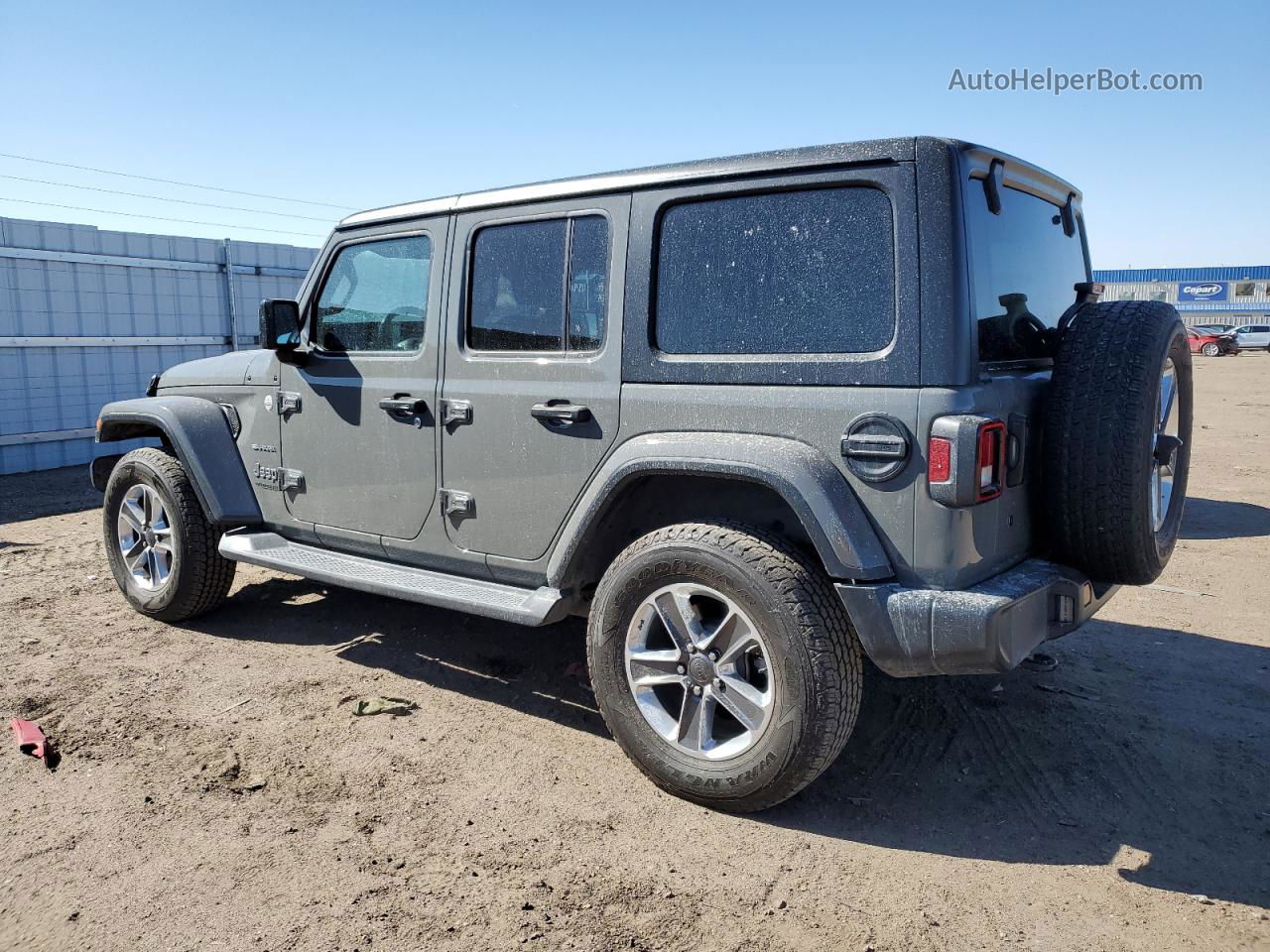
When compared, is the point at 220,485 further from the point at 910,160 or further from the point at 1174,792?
the point at 1174,792

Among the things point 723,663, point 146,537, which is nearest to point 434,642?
point 146,537

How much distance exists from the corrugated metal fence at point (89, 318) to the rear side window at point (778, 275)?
992 centimetres

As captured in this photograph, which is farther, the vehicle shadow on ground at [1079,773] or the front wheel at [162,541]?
the front wheel at [162,541]

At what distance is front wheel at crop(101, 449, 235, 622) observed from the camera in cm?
475

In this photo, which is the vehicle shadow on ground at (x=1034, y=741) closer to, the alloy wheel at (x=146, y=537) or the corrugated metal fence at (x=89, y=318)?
the alloy wheel at (x=146, y=537)

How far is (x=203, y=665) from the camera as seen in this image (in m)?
4.45

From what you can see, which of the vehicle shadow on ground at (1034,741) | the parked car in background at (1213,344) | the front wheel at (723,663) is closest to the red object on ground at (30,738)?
the vehicle shadow on ground at (1034,741)

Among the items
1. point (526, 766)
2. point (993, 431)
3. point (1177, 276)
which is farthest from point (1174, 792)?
point (1177, 276)

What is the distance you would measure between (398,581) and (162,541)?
1.81 metres

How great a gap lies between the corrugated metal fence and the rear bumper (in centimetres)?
1076

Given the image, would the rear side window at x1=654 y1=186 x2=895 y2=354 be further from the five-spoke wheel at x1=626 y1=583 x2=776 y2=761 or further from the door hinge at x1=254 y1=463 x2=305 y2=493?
the door hinge at x1=254 y1=463 x2=305 y2=493

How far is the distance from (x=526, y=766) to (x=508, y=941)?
1.00 metres

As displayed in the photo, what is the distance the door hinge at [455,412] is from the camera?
3734mm

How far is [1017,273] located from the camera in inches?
125
